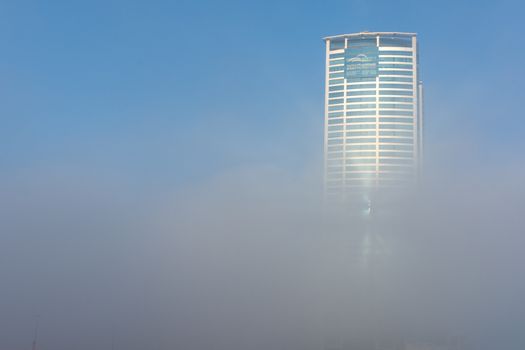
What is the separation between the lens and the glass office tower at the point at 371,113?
88.4 m

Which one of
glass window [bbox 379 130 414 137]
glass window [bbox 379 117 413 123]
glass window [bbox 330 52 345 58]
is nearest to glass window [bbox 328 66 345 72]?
glass window [bbox 330 52 345 58]

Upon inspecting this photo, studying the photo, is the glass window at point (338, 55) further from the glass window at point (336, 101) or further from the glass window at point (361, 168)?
the glass window at point (361, 168)

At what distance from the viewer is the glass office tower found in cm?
8844

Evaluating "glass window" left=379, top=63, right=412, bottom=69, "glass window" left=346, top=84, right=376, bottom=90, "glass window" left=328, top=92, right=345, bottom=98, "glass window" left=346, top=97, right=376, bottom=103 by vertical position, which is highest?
"glass window" left=379, top=63, right=412, bottom=69

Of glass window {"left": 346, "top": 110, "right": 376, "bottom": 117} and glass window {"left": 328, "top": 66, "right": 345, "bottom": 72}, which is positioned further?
glass window {"left": 328, "top": 66, "right": 345, "bottom": 72}

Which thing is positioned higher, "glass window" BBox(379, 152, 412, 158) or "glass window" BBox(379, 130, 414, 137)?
"glass window" BBox(379, 130, 414, 137)

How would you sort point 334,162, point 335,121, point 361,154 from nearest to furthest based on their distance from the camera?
1. point 334,162
2. point 361,154
3. point 335,121

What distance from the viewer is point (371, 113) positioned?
308ft

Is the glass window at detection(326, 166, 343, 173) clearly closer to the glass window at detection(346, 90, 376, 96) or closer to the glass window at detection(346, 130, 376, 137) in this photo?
the glass window at detection(346, 130, 376, 137)

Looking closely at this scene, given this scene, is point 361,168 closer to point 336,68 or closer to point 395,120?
point 395,120

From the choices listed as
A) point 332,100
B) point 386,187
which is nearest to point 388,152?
point 386,187

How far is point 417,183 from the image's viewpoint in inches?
3216

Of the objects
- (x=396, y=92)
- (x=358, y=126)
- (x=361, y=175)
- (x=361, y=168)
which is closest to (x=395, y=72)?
(x=396, y=92)

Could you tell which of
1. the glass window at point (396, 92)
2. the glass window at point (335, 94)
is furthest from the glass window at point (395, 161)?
the glass window at point (335, 94)
